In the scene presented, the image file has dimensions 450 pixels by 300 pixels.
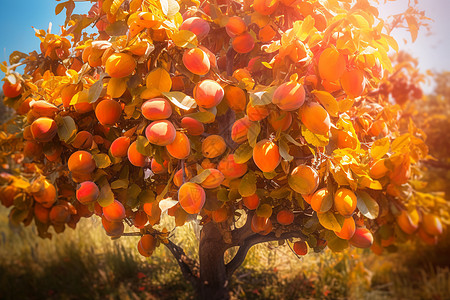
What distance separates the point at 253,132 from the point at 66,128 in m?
0.51

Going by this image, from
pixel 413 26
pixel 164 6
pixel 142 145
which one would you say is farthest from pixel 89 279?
pixel 413 26

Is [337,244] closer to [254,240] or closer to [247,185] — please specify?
[247,185]

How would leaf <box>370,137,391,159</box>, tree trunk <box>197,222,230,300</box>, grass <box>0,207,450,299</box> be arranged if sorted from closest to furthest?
leaf <box>370,137,391,159</box> → tree trunk <box>197,222,230,300</box> → grass <box>0,207,450,299</box>

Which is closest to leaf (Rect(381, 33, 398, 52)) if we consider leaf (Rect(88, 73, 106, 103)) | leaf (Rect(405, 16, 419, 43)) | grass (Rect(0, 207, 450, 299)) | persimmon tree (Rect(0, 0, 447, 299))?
persimmon tree (Rect(0, 0, 447, 299))

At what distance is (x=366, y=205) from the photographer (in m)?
0.62

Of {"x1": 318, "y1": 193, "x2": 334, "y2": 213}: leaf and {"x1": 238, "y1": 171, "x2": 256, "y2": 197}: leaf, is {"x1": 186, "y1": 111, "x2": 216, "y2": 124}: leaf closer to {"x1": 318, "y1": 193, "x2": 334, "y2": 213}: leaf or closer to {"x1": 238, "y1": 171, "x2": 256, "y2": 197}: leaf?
{"x1": 238, "y1": 171, "x2": 256, "y2": 197}: leaf

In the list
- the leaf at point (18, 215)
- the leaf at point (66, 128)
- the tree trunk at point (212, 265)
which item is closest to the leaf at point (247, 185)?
the leaf at point (66, 128)

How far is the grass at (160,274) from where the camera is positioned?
2.18 m

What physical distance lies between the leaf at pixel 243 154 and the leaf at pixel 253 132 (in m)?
0.04

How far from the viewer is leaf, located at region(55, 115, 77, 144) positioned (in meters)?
0.76

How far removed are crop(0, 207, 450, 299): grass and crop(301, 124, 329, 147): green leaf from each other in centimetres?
140

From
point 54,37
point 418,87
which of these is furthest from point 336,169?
point 418,87

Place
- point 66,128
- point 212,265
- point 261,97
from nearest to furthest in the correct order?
point 261,97, point 66,128, point 212,265

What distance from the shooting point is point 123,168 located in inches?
34.1
